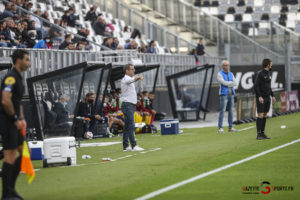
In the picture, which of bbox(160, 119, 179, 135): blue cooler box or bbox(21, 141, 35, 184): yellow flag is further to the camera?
bbox(160, 119, 179, 135): blue cooler box

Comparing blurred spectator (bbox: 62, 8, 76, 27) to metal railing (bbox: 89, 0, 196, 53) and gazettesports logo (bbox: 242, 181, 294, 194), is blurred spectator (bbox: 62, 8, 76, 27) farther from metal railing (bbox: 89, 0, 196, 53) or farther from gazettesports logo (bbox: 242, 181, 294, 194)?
gazettesports logo (bbox: 242, 181, 294, 194)

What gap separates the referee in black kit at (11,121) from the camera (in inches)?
340

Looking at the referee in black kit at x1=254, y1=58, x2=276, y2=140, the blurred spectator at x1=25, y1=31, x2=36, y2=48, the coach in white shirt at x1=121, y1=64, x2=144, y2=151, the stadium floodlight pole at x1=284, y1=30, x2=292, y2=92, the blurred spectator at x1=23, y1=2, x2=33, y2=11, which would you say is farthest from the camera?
the stadium floodlight pole at x1=284, y1=30, x2=292, y2=92

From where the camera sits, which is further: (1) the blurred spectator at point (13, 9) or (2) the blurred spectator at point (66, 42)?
(1) the blurred spectator at point (13, 9)

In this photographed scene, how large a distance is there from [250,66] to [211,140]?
20.8 m

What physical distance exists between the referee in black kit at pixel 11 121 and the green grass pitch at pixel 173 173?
1.97ft

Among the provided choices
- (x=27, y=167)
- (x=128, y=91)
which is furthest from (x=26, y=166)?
(x=128, y=91)

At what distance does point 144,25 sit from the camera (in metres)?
37.8

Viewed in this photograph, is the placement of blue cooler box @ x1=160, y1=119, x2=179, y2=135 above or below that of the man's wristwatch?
below

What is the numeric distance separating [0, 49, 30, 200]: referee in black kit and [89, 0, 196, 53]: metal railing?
2842 cm

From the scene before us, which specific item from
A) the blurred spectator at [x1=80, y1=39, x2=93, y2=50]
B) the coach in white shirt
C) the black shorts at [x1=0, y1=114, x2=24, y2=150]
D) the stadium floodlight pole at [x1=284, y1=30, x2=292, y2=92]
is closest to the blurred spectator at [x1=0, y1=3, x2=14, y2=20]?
the blurred spectator at [x1=80, y1=39, x2=93, y2=50]

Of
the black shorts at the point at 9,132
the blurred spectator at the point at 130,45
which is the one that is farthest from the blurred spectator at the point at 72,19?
the black shorts at the point at 9,132

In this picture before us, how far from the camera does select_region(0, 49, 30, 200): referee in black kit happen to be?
8.65 metres

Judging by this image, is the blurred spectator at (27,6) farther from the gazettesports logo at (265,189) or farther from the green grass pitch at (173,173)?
the gazettesports logo at (265,189)
